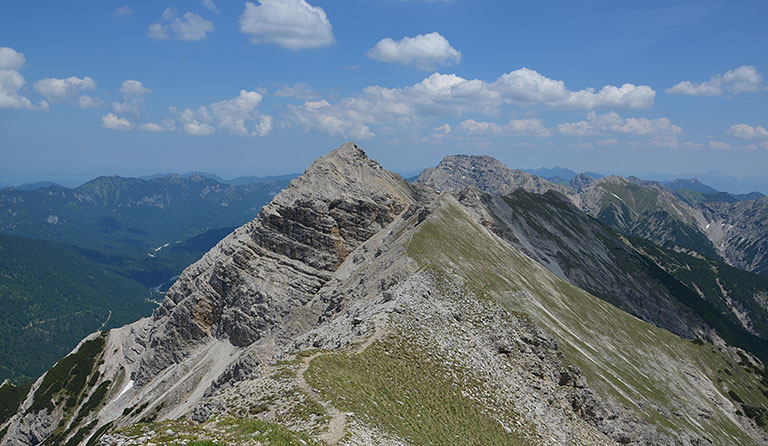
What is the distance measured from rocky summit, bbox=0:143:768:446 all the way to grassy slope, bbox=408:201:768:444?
58 centimetres

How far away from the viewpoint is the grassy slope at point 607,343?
68750 millimetres

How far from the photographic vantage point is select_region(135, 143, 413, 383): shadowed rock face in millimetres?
98500

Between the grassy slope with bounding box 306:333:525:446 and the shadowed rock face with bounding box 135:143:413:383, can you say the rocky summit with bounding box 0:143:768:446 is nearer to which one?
the grassy slope with bounding box 306:333:525:446

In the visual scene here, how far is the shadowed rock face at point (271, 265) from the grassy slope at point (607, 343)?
2919 centimetres

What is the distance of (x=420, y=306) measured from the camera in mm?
50688

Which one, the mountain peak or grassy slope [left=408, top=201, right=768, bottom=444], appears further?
the mountain peak

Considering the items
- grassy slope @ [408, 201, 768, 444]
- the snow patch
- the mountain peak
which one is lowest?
the snow patch

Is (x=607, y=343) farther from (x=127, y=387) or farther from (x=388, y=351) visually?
(x=127, y=387)

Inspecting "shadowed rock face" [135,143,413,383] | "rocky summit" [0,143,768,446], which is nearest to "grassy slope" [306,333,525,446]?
"rocky summit" [0,143,768,446]

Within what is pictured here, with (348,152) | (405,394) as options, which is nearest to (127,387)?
(348,152)

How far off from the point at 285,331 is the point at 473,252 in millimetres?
40450

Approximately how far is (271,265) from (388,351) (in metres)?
71.2

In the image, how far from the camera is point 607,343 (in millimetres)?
92375

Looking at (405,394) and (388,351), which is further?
(388,351)
